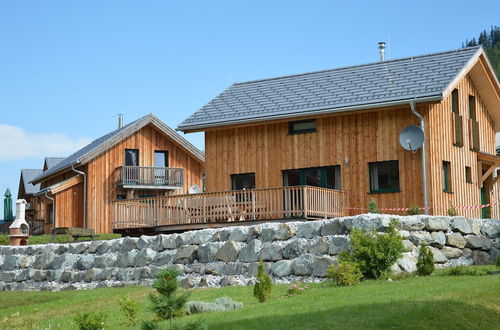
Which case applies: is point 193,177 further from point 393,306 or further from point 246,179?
point 393,306

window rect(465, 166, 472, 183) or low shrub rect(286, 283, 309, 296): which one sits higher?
window rect(465, 166, 472, 183)

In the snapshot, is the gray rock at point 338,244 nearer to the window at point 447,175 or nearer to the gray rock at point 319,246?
the gray rock at point 319,246

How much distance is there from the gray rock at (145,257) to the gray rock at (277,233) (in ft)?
11.5

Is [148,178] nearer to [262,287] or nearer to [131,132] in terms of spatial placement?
[131,132]

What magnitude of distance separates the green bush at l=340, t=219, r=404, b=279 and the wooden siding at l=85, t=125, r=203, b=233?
90.0ft

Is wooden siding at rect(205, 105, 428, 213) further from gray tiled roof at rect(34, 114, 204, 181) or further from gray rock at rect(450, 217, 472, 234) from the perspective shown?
gray tiled roof at rect(34, 114, 204, 181)

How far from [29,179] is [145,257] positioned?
138ft

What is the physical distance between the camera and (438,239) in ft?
63.7

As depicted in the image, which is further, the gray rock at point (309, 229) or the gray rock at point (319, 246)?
the gray rock at point (309, 229)

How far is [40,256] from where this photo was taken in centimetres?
2492

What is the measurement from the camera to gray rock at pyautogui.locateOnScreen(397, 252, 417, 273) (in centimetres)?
1773

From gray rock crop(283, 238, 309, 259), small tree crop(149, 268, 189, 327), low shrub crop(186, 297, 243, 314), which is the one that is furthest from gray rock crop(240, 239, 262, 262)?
small tree crop(149, 268, 189, 327)

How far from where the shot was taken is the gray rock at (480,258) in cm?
1998

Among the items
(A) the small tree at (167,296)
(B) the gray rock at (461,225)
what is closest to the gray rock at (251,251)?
(B) the gray rock at (461,225)
